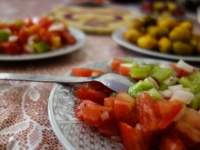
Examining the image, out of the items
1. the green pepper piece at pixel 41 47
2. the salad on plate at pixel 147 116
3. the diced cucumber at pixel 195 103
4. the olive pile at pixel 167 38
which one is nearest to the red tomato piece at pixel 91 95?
the salad on plate at pixel 147 116

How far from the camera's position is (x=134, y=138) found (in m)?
0.50

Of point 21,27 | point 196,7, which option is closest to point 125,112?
point 21,27

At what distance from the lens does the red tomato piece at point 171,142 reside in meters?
0.49

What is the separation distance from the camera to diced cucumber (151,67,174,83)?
0.72 m

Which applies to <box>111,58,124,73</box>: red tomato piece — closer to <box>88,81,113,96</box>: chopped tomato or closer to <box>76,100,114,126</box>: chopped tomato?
<box>88,81,113,96</box>: chopped tomato

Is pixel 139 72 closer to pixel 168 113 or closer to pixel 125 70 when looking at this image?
pixel 125 70

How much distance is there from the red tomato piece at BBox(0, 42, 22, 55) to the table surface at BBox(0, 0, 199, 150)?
42 mm

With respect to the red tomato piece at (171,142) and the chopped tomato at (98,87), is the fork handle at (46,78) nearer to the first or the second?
the chopped tomato at (98,87)

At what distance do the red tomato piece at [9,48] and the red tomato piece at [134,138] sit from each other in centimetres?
64

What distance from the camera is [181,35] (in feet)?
3.58

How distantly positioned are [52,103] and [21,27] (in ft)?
2.15

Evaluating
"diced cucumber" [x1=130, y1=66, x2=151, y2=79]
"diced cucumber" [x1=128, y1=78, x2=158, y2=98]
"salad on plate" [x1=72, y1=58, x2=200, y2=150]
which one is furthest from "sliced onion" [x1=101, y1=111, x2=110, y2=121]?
"diced cucumber" [x1=130, y1=66, x2=151, y2=79]

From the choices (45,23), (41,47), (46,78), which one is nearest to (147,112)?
(46,78)

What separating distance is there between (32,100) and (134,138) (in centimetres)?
37
